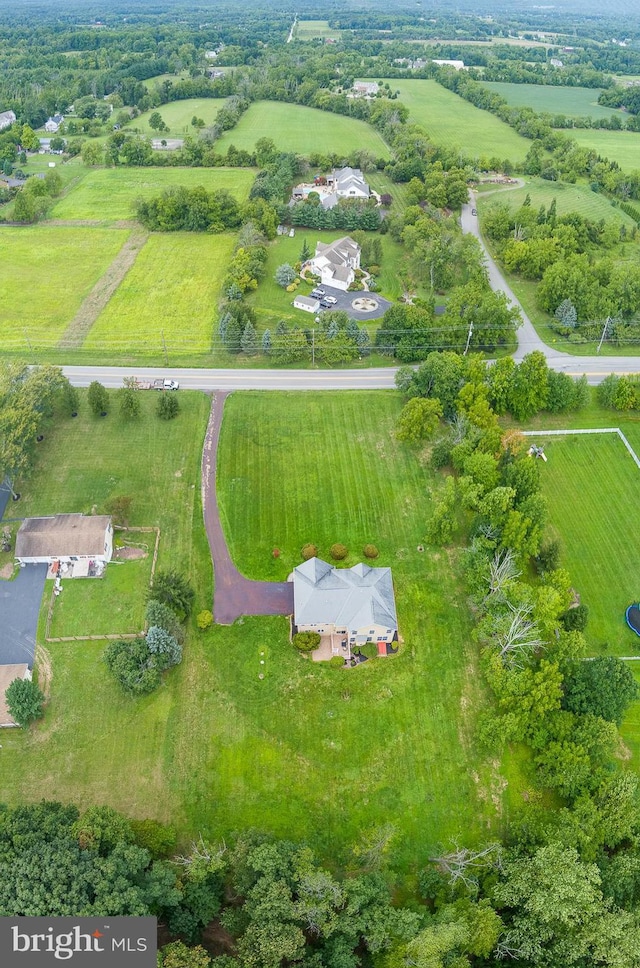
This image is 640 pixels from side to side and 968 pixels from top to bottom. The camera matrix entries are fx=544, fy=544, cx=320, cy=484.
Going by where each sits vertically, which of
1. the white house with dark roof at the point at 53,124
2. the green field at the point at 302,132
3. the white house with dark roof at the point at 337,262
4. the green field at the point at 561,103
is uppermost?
the green field at the point at 561,103

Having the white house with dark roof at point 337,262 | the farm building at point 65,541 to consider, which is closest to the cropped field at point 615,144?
the white house with dark roof at point 337,262

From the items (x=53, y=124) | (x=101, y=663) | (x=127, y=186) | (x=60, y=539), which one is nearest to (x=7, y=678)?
(x=101, y=663)

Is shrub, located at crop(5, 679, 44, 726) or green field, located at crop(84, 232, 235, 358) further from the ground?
green field, located at crop(84, 232, 235, 358)

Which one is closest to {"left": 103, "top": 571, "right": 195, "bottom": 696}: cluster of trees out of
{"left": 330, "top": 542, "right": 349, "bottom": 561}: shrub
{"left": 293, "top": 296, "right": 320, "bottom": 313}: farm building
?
{"left": 330, "top": 542, "right": 349, "bottom": 561}: shrub

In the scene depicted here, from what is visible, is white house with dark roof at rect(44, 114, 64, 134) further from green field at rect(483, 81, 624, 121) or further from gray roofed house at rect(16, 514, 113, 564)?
gray roofed house at rect(16, 514, 113, 564)

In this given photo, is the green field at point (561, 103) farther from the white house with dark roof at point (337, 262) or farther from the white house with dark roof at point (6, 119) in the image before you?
the white house with dark roof at point (6, 119)

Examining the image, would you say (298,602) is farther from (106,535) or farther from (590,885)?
(590,885)
